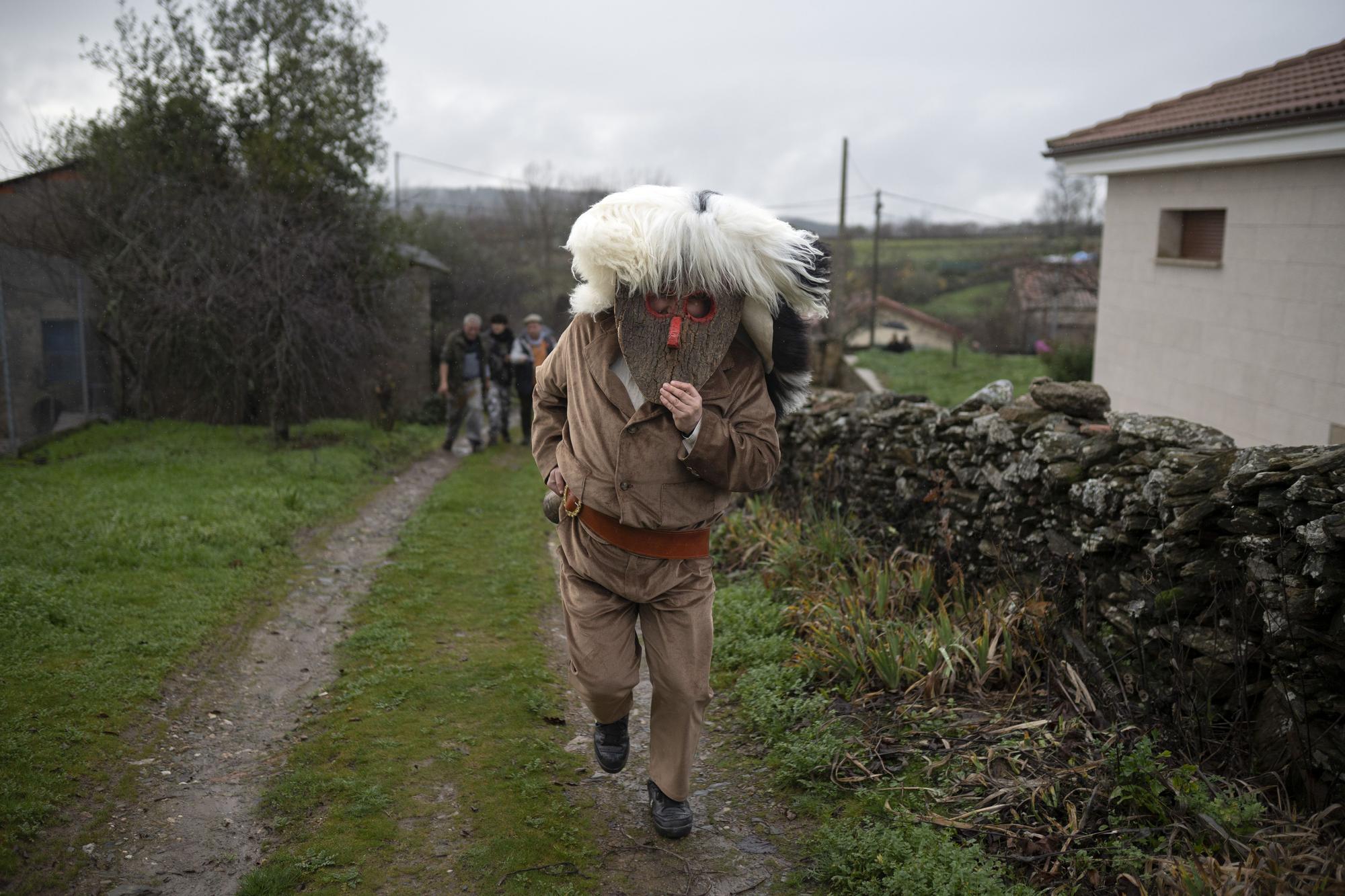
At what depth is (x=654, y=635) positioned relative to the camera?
145 inches

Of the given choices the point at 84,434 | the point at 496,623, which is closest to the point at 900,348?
the point at 84,434

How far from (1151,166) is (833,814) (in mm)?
10252

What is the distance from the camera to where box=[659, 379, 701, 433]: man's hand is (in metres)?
3.32

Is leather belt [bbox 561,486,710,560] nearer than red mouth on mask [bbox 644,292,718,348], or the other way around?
red mouth on mask [bbox 644,292,718,348]

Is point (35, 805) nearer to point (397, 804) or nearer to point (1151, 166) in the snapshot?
point (397, 804)

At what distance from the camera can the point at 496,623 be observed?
612 cm

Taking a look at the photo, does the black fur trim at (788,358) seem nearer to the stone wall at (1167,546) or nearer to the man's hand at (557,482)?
the man's hand at (557,482)

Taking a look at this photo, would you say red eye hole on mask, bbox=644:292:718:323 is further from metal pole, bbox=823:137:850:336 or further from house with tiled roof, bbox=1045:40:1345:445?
metal pole, bbox=823:137:850:336

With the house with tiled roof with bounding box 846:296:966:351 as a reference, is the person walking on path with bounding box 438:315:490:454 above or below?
below

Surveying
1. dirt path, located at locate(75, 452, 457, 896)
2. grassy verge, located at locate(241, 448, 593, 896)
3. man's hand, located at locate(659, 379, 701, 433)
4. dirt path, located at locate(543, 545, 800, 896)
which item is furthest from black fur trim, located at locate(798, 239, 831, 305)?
dirt path, located at locate(75, 452, 457, 896)

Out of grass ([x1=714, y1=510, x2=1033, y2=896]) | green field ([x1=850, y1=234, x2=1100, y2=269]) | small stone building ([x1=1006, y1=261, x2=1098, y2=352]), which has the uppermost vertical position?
green field ([x1=850, y1=234, x2=1100, y2=269])

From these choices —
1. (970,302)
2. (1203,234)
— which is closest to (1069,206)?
(970,302)

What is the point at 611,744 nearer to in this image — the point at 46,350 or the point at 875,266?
the point at 46,350

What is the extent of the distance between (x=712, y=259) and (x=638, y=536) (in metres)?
1.04
